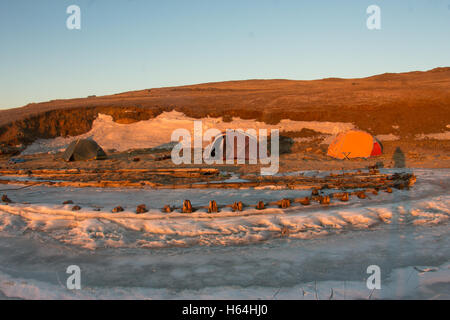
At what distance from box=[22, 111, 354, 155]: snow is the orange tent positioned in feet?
14.2

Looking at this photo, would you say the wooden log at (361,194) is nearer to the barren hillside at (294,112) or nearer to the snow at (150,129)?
the snow at (150,129)

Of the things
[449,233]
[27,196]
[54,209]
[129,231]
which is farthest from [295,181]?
[27,196]

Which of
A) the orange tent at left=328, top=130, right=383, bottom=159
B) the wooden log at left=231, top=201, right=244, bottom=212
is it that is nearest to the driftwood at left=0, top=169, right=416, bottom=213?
the wooden log at left=231, top=201, right=244, bottom=212

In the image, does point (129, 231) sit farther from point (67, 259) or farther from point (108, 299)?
point (108, 299)

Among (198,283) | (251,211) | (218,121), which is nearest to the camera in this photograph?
(198,283)

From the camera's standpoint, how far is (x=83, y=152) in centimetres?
1662

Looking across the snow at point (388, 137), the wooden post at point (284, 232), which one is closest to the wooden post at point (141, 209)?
the wooden post at point (284, 232)

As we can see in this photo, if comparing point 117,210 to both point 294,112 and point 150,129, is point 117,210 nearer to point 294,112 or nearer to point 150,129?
point 150,129

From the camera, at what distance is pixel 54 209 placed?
25.0 feet

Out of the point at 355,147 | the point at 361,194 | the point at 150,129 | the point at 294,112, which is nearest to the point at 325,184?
the point at 361,194

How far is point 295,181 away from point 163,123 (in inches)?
574

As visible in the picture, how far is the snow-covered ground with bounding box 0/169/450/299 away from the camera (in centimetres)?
418

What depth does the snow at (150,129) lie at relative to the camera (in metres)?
20.7
